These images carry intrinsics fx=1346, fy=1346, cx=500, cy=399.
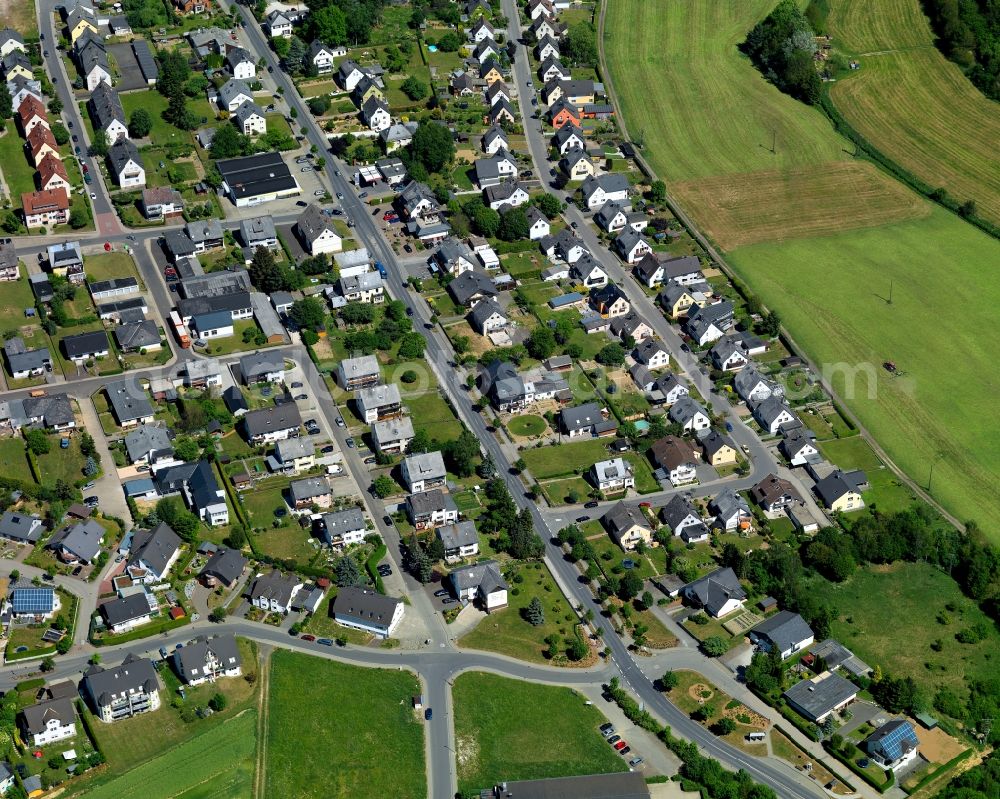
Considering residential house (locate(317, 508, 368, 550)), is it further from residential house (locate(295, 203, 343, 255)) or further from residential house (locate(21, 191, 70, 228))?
residential house (locate(21, 191, 70, 228))

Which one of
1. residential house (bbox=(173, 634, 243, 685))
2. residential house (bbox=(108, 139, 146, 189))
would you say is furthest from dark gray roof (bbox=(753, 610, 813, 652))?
residential house (bbox=(108, 139, 146, 189))

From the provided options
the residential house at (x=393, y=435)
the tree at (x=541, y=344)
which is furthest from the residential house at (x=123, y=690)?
the tree at (x=541, y=344)

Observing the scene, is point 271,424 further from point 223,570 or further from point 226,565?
point 223,570

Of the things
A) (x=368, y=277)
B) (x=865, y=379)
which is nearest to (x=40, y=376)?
(x=368, y=277)

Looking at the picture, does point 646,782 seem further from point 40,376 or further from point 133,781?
point 40,376

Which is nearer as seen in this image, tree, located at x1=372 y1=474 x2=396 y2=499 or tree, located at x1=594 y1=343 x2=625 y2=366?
tree, located at x1=372 y1=474 x2=396 y2=499

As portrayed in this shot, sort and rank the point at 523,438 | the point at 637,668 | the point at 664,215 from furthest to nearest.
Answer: the point at 664,215 → the point at 523,438 → the point at 637,668
